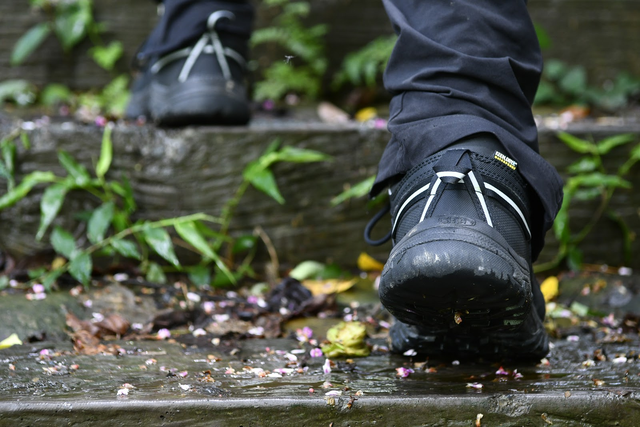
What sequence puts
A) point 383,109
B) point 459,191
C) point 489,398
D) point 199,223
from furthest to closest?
point 383,109, point 199,223, point 459,191, point 489,398

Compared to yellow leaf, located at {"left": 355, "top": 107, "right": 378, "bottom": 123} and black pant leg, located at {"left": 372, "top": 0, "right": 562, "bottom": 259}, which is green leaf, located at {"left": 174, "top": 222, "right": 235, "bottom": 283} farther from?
yellow leaf, located at {"left": 355, "top": 107, "right": 378, "bottom": 123}

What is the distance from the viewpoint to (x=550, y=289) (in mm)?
2094

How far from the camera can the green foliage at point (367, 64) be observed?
2.99 meters

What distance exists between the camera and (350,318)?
1836mm

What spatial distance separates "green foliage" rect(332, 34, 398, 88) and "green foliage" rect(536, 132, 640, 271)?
1.07 metres

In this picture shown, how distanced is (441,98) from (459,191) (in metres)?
0.21

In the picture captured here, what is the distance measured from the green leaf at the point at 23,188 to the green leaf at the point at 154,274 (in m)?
0.43

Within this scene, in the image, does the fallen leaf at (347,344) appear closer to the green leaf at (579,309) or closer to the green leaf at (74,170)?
the green leaf at (579,309)

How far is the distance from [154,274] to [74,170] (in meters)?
0.43

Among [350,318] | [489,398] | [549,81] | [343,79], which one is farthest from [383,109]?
[489,398]

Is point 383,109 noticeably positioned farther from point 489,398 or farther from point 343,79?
point 489,398

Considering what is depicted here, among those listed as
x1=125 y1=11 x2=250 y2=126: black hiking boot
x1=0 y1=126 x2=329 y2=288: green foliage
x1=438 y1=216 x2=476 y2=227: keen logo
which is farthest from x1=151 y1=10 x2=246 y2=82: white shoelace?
x1=438 y1=216 x2=476 y2=227: keen logo

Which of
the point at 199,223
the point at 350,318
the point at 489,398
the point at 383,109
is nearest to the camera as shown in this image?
the point at 489,398

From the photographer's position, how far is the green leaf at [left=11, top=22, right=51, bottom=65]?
284cm
